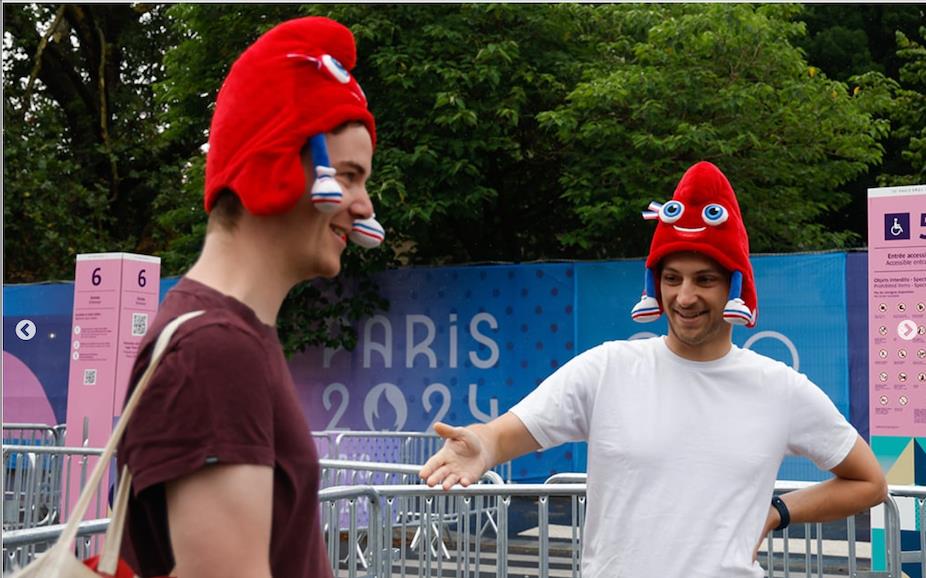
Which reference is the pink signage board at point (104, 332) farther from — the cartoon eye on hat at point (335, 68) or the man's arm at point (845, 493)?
the cartoon eye on hat at point (335, 68)

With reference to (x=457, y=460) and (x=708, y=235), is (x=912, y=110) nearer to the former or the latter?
(x=708, y=235)

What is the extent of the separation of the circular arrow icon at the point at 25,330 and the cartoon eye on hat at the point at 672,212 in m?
15.3

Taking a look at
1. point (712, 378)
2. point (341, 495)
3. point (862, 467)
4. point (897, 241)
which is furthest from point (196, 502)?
point (897, 241)

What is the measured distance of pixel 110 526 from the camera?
1.70 m

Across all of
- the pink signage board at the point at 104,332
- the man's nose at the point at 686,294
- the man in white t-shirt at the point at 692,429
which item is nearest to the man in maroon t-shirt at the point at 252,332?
the man in white t-shirt at the point at 692,429

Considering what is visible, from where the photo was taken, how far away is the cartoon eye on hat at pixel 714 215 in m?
3.37

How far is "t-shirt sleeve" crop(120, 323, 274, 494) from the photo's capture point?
1.66 metres

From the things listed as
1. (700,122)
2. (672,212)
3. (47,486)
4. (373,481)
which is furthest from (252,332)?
(700,122)

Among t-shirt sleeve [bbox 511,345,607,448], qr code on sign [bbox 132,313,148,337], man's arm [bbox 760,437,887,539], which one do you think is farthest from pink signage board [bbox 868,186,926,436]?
qr code on sign [bbox 132,313,148,337]

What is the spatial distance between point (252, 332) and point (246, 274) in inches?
5.1

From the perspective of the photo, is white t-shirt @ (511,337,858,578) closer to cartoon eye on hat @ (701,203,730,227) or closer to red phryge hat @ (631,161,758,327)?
red phryge hat @ (631,161,758,327)

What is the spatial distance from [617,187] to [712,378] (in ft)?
43.2

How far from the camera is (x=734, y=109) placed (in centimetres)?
1555

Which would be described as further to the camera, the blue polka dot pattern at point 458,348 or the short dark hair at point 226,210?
the blue polka dot pattern at point 458,348
